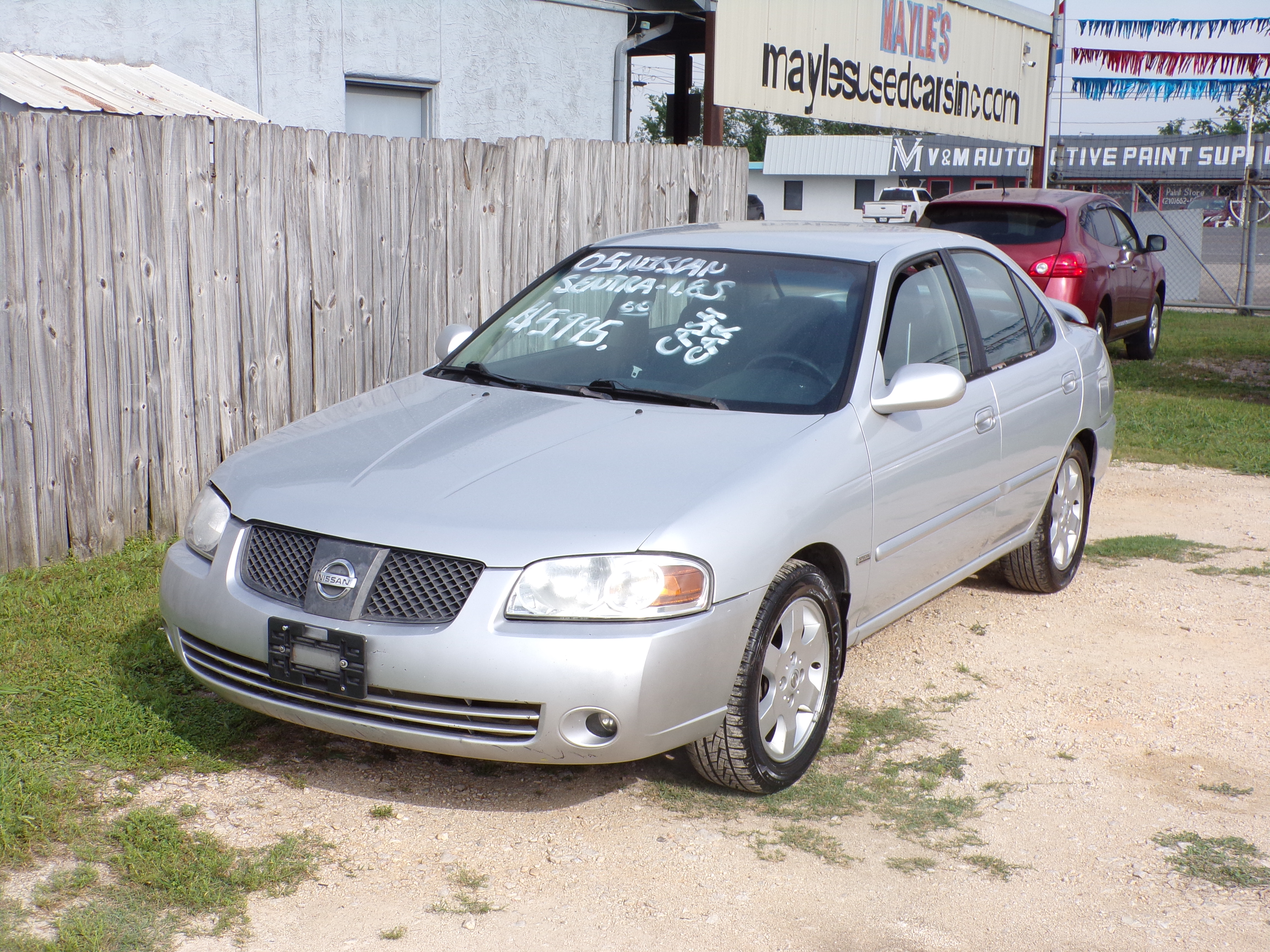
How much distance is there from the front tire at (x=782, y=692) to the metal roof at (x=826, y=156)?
4890 centimetres

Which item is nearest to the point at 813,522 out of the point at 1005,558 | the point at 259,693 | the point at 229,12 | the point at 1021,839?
the point at 1021,839

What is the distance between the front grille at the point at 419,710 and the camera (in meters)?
3.41

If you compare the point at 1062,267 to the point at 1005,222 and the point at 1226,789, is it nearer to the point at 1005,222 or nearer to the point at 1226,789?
the point at 1005,222

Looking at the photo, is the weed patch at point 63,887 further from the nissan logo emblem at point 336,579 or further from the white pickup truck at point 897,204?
the white pickup truck at point 897,204

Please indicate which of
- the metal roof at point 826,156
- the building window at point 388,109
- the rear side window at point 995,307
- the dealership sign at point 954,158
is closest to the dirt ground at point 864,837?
the rear side window at point 995,307

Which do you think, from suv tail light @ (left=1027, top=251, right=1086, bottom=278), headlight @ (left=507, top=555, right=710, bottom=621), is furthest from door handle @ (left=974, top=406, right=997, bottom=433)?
suv tail light @ (left=1027, top=251, right=1086, bottom=278)

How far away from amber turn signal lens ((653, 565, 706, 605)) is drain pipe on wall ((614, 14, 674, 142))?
770 centimetres

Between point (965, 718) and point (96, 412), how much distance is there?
399cm

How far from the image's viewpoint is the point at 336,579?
11.6 feet

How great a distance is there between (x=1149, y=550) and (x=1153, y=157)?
41.4 metres

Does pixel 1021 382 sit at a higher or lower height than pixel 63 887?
higher

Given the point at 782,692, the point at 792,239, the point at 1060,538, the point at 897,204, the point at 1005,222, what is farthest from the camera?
the point at 897,204

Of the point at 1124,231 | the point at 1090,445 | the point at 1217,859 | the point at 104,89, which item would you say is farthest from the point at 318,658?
the point at 1124,231

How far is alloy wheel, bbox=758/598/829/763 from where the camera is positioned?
152 inches
